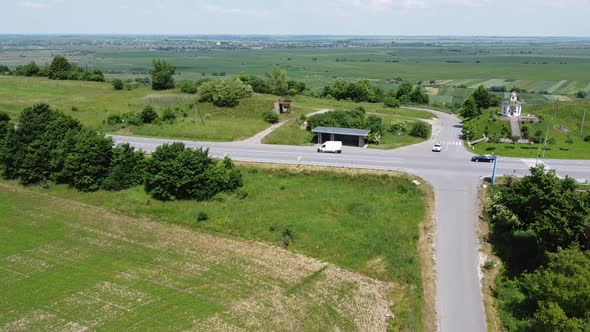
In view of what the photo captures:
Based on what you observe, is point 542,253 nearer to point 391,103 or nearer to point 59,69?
point 391,103

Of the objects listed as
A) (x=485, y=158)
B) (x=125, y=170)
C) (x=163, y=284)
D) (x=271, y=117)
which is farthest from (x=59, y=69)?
(x=485, y=158)

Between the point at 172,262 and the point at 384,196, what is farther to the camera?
the point at 384,196

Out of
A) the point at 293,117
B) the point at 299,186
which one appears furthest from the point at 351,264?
the point at 293,117

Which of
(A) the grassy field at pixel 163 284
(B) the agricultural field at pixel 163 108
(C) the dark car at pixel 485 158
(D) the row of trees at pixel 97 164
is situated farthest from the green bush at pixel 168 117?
(C) the dark car at pixel 485 158

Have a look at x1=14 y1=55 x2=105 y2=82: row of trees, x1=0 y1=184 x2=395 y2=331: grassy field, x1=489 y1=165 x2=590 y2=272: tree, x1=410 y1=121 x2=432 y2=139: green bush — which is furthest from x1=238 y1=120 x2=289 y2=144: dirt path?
x1=14 y1=55 x2=105 y2=82: row of trees

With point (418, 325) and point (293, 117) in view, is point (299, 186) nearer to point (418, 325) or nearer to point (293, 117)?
point (418, 325)

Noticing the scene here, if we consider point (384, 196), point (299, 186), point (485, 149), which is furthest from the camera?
point (485, 149)

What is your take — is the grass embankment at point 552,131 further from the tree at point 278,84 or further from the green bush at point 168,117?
the green bush at point 168,117
